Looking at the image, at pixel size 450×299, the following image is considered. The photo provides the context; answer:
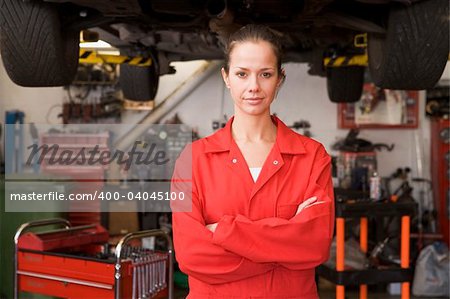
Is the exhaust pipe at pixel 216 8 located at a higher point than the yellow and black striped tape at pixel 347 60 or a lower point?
higher

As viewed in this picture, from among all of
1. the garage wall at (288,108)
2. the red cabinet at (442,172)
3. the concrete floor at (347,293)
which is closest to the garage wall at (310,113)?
the garage wall at (288,108)

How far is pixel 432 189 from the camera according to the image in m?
6.12

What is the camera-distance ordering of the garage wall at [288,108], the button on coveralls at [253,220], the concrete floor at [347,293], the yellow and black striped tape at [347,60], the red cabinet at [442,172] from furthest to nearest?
the garage wall at [288,108] < the red cabinet at [442,172] < the concrete floor at [347,293] < the yellow and black striped tape at [347,60] < the button on coveralls at [253,220]

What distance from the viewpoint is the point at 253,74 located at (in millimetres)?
1588

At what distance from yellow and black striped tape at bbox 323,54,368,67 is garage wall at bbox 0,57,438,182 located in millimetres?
2267

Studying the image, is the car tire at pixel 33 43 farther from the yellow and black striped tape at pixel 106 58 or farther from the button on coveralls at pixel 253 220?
the button on coveralls at pixel 253 220

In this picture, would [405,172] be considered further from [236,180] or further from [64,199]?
[236,180]

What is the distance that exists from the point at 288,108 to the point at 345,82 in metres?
1.78

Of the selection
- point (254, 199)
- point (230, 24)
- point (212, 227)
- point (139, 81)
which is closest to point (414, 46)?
point (230, 24)

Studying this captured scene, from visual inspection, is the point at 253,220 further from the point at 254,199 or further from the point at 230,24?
the point at 230,24

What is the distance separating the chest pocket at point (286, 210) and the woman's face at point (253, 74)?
0.27 metres

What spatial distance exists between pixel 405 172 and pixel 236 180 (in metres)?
4.84

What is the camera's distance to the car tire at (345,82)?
4504 mm

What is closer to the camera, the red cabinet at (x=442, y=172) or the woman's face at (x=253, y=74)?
the woman's face at (x=253, y=74)
